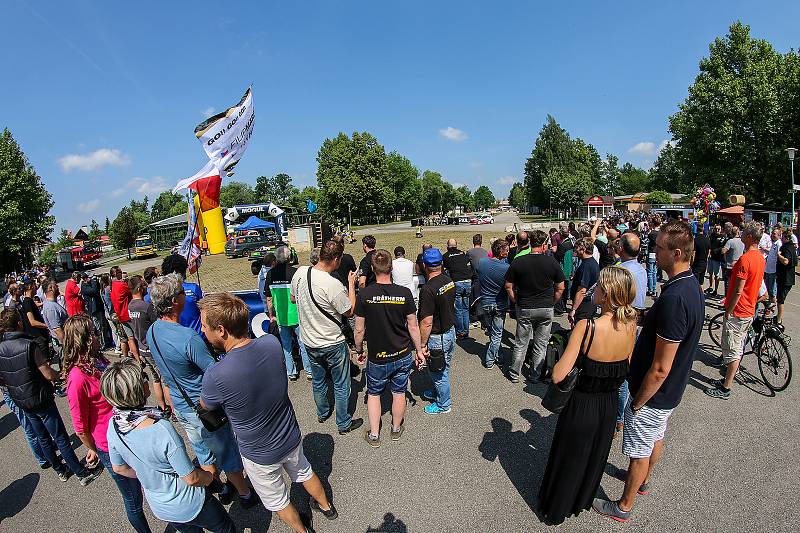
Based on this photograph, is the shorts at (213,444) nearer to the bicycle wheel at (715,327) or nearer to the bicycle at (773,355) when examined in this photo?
the bicycle at (773,355)

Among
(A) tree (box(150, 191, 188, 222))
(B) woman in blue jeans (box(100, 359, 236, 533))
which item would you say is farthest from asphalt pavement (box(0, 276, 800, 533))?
(A) tree (box(150, 191, 188, 222))

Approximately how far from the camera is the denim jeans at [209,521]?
8.08 ft

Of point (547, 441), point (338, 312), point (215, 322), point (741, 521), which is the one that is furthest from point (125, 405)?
point (741, 521)

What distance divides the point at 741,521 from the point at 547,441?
158 centimetres

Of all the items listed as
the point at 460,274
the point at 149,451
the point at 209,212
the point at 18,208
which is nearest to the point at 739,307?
the point at 460,274

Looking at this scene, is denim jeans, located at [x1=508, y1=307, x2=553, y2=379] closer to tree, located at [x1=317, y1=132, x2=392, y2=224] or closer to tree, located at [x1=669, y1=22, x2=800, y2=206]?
tree, located at [x1=669, y1=22, x2=800, y2=206]

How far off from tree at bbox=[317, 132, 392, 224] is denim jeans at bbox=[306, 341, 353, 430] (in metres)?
55.1

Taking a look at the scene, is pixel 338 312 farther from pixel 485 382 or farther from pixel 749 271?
pixel 749 271

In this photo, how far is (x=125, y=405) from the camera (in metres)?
2.24

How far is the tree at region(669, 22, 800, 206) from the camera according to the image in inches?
904

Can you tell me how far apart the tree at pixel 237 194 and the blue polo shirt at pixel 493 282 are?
4156 inches

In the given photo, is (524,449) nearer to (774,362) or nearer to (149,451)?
(149,451)

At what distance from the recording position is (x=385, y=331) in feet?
12.9

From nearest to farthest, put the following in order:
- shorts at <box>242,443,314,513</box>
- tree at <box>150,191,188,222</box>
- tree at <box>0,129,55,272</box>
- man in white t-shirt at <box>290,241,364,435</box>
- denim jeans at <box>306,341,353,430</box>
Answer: shorts at <box>242,443,314,513</box>
man in white t-shirt at <box>290,241,364,435</box>
denim jeans at <box>306,341,353,430</box>
tree at <box>0,129,55,272</box>
tree at <box>150,191,188,222</box>
